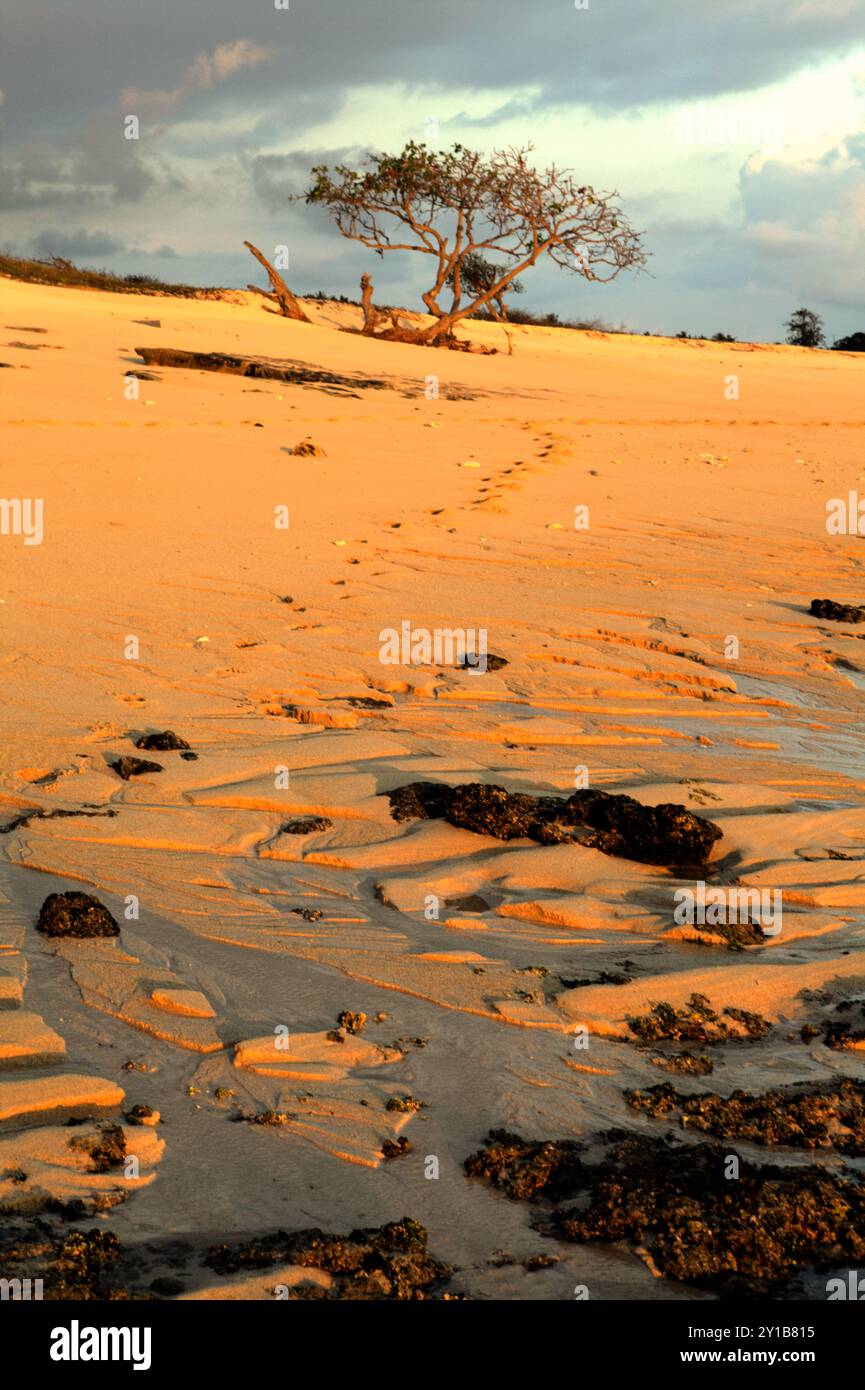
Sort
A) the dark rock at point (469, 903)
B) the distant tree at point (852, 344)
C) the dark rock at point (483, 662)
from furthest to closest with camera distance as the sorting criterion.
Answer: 1. the distant tree at point (852, 344)
2. the dark rock at point (483, 662)
3. the dark rock at point (469, 903)

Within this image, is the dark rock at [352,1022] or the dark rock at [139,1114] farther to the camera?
the dark rock at [352,1022]

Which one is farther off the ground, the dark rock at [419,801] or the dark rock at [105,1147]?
the dark rock at [419,801]

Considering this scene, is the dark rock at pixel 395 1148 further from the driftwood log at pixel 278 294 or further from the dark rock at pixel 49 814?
the driftwood log at pixel 278 294

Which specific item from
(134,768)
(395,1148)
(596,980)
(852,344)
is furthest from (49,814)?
(852,344)

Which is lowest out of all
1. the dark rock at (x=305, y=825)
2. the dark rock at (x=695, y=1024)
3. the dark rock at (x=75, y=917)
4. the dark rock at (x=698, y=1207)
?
the dark rock at (x=698, y=1207)

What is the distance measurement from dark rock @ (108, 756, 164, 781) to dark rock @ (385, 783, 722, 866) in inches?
32.5

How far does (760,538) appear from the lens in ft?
30.0

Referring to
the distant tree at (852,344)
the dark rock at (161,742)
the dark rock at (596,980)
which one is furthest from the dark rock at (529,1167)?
the distant tree at (852,344)

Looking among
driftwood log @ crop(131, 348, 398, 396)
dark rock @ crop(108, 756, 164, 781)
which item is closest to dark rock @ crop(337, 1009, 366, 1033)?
dark rock @ crop(108, 756, 164, 781)

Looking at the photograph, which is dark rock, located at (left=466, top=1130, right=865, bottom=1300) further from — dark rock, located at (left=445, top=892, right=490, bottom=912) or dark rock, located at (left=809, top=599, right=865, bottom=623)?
dark rock, located at (left=809, top=599, right=865, bottom=623)

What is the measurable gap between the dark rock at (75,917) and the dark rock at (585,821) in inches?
43.3

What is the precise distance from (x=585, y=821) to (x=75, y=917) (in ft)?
5.33

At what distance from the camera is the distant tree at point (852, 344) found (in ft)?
133
